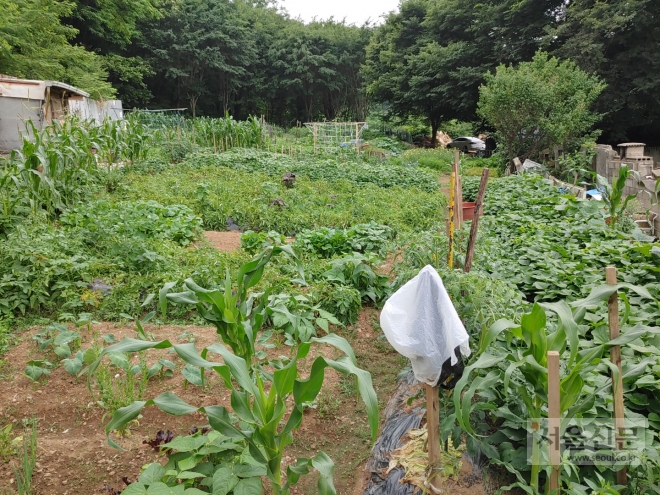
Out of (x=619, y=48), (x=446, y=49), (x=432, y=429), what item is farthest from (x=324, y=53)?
(x=432, y=429)

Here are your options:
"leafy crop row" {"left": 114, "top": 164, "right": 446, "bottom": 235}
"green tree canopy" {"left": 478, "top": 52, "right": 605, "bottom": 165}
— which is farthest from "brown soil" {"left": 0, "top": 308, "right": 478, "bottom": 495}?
"green tree canopy" {"left": 478, "top": 52, "right": 605, "bottom": 165}

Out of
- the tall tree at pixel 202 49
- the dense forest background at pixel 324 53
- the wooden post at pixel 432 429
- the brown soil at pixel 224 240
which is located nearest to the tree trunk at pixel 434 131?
the dense forest background at pixel 324 53

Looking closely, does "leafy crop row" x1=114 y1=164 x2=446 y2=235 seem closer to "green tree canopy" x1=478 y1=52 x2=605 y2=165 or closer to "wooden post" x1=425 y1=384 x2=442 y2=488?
"wooden post" x1=425 y1=384 x2=442 y2=488

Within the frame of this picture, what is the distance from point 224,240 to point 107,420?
12.7 feet

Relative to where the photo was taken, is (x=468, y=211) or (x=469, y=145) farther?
(x=469, y=145)

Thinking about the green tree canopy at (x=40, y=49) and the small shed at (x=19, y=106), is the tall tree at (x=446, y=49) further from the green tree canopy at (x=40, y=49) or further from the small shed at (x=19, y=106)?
the small shed at (x=19, y=106)

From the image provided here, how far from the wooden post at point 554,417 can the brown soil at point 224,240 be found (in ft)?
15.4

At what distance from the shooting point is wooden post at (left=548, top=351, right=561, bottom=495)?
1.77 meters

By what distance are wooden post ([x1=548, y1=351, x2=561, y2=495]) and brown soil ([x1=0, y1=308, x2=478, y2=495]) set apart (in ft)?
3.54

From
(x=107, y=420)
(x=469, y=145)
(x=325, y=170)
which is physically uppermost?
(x=469, y=145)

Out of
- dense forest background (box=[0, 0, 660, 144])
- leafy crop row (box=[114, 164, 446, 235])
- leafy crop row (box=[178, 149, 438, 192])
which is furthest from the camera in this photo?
dense forest background (box=[0, 0, 660, 144])

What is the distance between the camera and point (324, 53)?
33.9 m

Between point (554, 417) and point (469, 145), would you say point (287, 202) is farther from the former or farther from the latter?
point (469, 145)

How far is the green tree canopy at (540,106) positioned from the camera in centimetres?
1315
